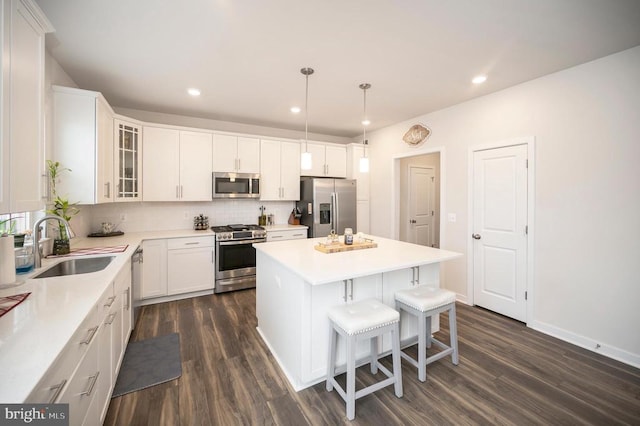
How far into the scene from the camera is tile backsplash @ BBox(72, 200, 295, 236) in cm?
362

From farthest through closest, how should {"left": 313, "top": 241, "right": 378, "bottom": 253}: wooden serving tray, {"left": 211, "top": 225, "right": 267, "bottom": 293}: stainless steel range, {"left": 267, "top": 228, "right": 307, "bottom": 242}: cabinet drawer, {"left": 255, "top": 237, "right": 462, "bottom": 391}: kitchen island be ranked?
{"left": 267, "top": 228, "right": 307, "bottom": 242}: cabinet drawer
{"left": 211, "top": 225, "right": 267, "bottom": 293}: stainless steel range
{"left": 313, "top": 241, "right": 378, "bottom": 253}: wooden serving tray
{"left": 255, "top": 237, "right": 462, "bottom": 391}: kitchen island

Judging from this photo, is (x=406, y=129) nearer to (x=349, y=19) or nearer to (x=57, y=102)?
(x=349, y=19)

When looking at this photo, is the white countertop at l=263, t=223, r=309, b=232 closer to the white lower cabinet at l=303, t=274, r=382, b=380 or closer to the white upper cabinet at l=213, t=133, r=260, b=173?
the white upper cabinet at l=213, t=133, r=260, b=173

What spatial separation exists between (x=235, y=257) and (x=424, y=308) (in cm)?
277

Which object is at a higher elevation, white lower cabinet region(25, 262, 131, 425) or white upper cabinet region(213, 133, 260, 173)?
white upper cabinet region(213, 133, 260, 173)

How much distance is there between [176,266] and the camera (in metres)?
3.64

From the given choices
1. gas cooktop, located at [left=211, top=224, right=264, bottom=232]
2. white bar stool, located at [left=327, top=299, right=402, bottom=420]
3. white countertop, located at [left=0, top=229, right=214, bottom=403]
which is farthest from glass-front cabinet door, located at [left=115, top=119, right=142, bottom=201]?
white bar stool, located at [left=327, top=299, right=402, bottom=420]

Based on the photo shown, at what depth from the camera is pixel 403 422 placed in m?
1.73

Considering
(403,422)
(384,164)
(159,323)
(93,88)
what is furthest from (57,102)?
(384,164)

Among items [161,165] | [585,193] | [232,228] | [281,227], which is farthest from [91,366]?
[585,193]

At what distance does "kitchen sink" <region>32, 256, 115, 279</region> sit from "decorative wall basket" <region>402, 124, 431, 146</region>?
4.09 m

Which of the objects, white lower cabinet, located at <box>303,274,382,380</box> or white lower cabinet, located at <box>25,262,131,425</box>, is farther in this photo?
white lower cabinet, located at <box>303,274,382,380</box>

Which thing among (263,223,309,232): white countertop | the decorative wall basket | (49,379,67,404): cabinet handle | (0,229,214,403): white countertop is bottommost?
(49,379,67,404): cabinet handle

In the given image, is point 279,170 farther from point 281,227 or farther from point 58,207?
point 58,207
